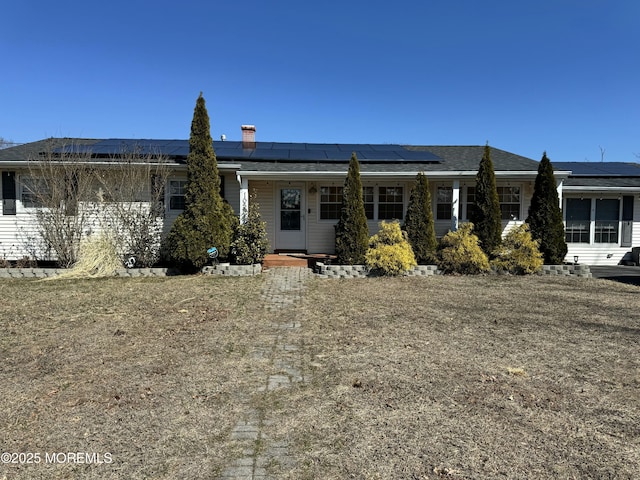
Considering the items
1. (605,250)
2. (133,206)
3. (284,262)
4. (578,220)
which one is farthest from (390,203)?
(133,206)

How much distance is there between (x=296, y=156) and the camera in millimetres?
12336

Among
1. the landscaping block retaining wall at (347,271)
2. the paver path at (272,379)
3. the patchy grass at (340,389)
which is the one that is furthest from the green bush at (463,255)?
the paver path at (272,379)

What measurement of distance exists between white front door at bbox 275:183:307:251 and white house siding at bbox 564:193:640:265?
875cm

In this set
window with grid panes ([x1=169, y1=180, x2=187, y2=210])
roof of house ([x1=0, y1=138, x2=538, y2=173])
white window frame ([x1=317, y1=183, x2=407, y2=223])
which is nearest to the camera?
roof of house ([x1=0, y1=138, x2=538, y2=173])

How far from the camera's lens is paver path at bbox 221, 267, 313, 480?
2.41 metres

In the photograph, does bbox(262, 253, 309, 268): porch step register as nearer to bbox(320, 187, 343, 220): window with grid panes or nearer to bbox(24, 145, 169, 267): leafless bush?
bbox(320, 187, 343, 220): window with grid panes

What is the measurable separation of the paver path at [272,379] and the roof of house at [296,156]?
4817 mm

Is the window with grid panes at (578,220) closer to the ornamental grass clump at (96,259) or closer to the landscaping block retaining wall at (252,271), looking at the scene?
the landscaping block retaining wall at (252,271)

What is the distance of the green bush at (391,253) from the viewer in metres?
9.57

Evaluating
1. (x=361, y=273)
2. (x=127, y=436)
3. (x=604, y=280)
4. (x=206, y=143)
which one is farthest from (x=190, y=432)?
(x=604, y=280)

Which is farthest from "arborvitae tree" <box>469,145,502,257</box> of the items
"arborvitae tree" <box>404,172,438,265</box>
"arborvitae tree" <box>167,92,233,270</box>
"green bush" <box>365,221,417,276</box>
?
"arborvitae tree" <box>167,92,233,270</box>

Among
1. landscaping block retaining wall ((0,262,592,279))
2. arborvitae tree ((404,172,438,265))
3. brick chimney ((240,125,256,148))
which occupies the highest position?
brick chimney ((240,125,256,148))

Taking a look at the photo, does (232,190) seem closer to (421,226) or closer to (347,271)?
(347,271)

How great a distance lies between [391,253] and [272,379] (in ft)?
20.8
